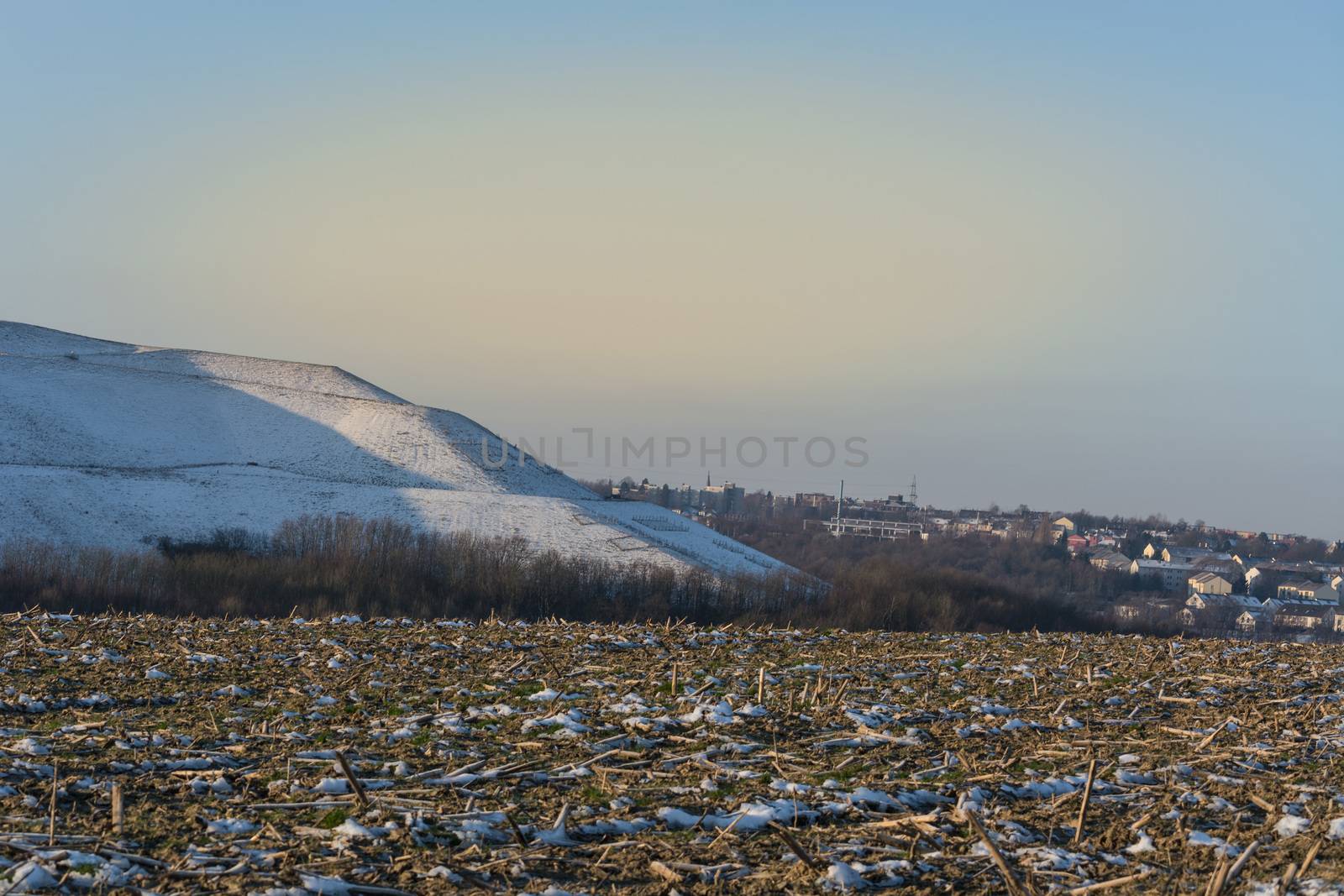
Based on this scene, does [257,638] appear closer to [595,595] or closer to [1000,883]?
[1000,883]

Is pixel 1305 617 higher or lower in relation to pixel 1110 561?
lower

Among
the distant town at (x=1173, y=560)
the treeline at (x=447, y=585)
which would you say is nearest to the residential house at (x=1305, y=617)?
the distant town at (x=1173, y=560)

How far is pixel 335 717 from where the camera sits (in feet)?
36.4

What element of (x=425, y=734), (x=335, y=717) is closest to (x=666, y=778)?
(x=425, y=734)

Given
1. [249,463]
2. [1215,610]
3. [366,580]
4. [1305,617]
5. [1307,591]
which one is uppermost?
[249,463]

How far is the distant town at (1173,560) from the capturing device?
84.2 meters

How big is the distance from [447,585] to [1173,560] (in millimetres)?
116728

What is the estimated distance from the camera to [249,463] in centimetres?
8738

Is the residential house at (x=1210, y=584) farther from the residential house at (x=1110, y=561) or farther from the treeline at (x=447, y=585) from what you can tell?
the treeline at (x=447, y=585)

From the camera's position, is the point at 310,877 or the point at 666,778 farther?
the point at 666,778

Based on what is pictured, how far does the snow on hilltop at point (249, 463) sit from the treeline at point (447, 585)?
12.8 feet

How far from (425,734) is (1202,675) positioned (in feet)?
34.1

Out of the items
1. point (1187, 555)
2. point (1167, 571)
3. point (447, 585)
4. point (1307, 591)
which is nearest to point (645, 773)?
point (447, 585)

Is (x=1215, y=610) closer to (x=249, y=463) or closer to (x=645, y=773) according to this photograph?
(x=249, y=463)
